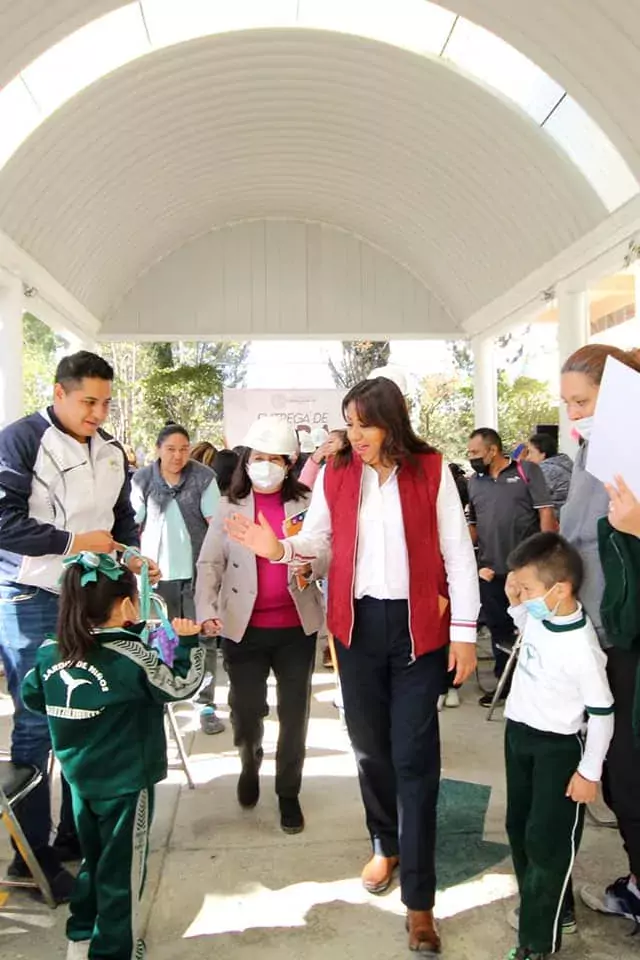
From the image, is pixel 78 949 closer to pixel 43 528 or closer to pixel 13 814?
pixel 13 814

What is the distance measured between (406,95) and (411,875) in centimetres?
888

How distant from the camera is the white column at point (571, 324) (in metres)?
8.90

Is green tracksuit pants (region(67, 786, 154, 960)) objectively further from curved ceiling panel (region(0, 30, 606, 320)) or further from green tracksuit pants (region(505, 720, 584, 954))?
curved ceiling panel (region(0, 30, 606, 320))

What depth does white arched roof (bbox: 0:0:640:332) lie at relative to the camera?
22.4ft

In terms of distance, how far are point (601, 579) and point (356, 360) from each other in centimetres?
2684

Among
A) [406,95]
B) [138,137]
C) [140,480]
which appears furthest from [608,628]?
[138,137]

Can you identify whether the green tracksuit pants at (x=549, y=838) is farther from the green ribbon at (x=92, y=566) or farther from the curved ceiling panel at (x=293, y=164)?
the curved ceiling panel at (x=293, y=164)

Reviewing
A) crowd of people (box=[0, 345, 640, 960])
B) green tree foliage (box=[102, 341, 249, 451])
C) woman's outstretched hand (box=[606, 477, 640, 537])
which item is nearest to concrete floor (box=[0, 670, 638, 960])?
crowd of people (box=[0, 345, 640, 960])

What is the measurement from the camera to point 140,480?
541 cm

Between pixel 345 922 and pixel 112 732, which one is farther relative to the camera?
pixel 345 922

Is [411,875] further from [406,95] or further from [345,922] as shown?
[406,95]

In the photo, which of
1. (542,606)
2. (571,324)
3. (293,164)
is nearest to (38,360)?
(293,164)

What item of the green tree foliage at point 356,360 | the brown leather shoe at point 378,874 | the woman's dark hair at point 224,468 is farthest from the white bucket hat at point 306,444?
the green tree foliage at point 356,360

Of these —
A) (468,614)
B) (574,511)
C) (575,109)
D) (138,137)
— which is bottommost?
(468,614)
